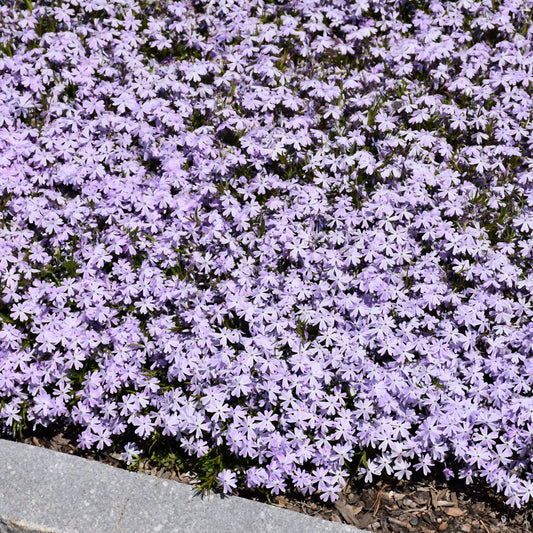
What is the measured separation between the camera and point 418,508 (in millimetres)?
3408

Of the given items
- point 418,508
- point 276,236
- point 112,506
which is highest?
point 276,236

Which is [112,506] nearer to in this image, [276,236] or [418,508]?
[418,508]

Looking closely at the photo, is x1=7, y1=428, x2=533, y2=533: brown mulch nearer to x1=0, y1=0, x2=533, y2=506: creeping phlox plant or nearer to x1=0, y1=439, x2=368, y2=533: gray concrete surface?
x1=0, y1=0, x2=533, y2=506: creeping phlox plant

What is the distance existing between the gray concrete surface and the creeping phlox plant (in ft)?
0.56

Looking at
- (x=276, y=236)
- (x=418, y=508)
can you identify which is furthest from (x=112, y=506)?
(x=276, y=236)

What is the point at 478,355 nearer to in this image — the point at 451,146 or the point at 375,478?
the point at 375,478

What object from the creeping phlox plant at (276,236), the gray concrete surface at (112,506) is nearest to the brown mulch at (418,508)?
the creeping phlox plant at (276,236)

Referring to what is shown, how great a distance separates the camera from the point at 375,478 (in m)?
3.48

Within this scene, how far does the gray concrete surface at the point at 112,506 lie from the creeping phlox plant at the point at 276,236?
170mm

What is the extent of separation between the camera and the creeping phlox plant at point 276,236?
338 centimetres

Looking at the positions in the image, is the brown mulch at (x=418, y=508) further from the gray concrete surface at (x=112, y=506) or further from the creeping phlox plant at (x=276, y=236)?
the gray concrete surface at (x=112, y=506)

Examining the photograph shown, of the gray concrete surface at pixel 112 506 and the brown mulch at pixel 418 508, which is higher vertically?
the brown mulch at pixel 418 508

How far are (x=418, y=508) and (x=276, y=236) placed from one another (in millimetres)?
1696

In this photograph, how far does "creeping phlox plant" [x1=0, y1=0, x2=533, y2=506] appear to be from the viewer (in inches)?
133
